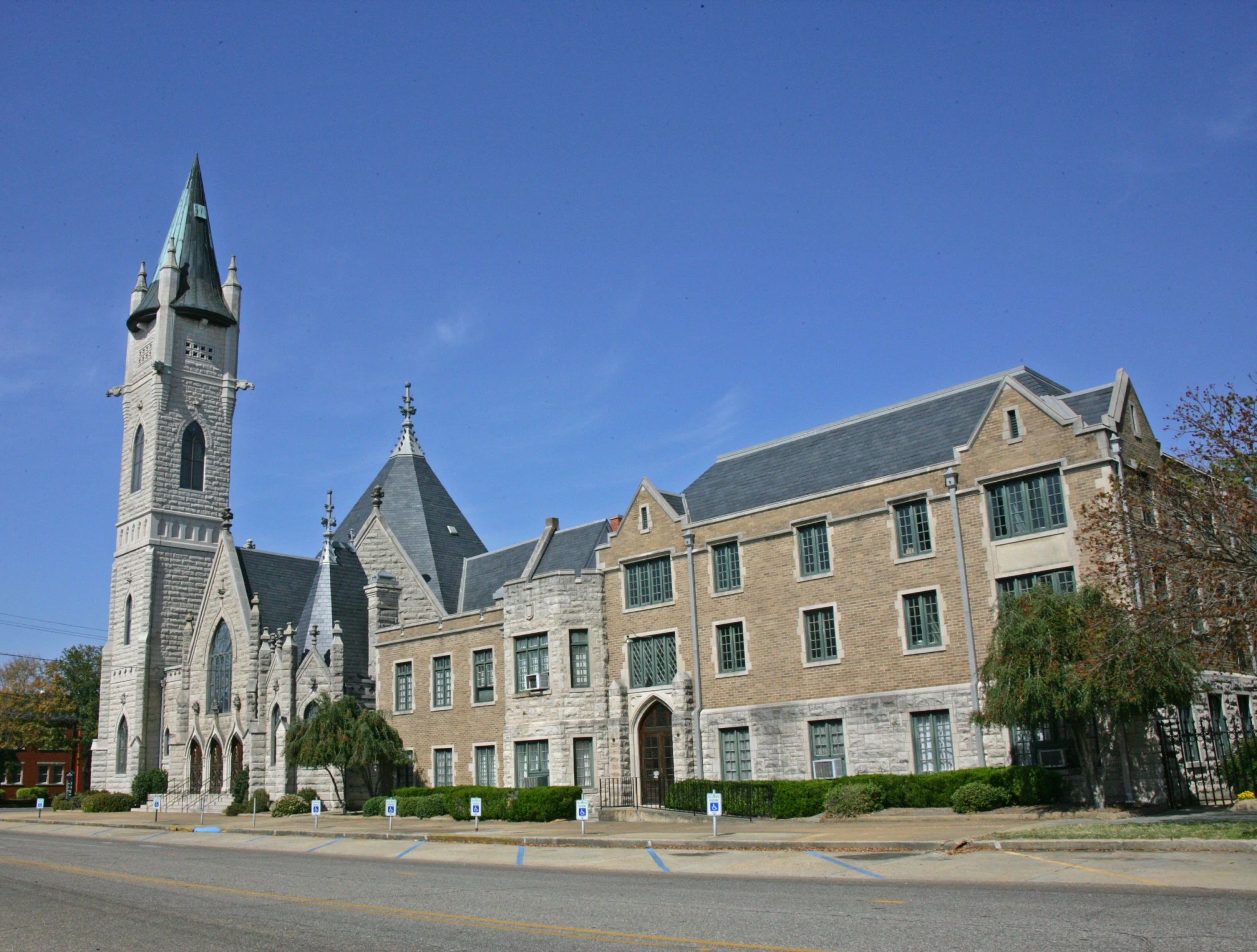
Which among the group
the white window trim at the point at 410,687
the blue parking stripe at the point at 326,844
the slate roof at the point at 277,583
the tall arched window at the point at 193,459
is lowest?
the blue parking stripe at the point at 326,844

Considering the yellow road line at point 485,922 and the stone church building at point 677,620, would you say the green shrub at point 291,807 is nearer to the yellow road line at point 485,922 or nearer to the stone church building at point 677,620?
the stone church building at point 677,620

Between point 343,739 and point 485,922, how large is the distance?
27067mm

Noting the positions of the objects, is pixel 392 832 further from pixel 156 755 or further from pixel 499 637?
pixel 156 755

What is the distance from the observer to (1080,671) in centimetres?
1944

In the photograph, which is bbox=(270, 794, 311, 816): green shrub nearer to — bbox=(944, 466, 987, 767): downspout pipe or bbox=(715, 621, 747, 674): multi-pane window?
bbox=(715, 621, 747, 674): multi-pane window

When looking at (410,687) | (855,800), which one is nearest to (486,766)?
(410,687)

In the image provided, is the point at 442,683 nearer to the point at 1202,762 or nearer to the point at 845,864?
the point at 1202,762

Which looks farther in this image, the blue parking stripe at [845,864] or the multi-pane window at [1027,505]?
the multi-pane window at [1027,505]

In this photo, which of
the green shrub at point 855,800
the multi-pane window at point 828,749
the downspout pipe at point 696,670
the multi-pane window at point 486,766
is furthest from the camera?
the multi-pane window at point 486,766

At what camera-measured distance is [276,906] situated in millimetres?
12586

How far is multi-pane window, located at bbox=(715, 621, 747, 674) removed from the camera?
1219 inches

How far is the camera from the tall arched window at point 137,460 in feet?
187

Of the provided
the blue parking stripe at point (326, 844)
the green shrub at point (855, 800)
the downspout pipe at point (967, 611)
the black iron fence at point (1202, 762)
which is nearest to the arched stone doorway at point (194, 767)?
the blue parking stripe at point (326, 844)

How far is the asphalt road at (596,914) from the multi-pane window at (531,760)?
17991 mm
